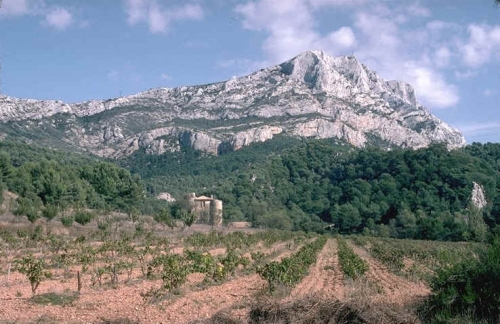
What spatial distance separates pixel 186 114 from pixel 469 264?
15083 cm

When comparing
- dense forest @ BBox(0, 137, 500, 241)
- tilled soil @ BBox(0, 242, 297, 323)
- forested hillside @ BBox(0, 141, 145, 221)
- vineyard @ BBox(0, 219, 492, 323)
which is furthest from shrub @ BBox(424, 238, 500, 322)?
forested hillside @ BBox(0, 141, 145, 221)

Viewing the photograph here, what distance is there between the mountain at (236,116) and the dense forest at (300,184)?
323 inches

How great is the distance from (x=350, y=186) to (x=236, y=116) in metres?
65.8

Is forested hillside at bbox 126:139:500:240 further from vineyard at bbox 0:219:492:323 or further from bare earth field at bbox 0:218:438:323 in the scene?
bare earth field at bbox 0:218:438:323

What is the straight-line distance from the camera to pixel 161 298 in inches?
559

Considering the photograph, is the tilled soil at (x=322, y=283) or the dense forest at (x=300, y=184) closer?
the tilled soil at (x=322, y=283)

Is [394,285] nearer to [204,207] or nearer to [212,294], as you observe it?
[212,294]

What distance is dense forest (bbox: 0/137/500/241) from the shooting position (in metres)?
64.3

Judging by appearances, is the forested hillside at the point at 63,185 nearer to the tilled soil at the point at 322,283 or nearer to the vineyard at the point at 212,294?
the vineyard at the point at 212,294

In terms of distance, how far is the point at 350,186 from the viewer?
3804 inches

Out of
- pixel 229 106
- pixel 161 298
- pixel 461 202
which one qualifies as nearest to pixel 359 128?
pixel 229 106

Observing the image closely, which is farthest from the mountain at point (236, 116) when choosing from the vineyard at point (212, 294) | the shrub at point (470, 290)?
the shrub at point (470, 290)

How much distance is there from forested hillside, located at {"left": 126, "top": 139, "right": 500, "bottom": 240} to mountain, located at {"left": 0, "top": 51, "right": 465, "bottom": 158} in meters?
12.4

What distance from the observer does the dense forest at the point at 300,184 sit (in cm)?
6431
